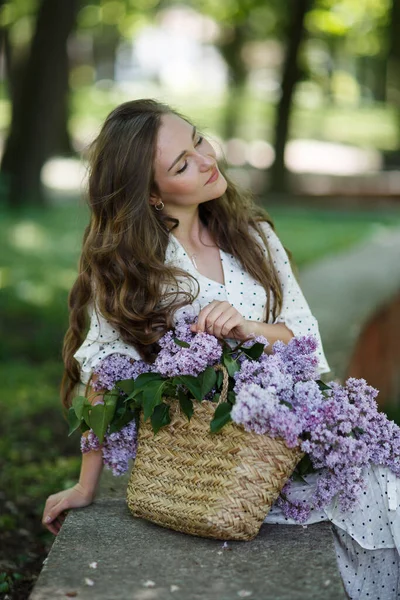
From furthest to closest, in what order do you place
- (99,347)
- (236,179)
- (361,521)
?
(236,179), (99,347), (361,521)

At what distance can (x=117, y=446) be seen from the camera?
9.57ft

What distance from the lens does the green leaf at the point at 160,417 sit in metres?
2.68

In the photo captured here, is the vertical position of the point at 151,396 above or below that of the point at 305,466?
above

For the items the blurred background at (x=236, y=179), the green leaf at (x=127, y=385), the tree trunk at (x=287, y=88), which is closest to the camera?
the green leaf at (x=127, y=385)

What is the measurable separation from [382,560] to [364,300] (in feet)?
13.1

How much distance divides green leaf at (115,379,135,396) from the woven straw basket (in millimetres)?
114

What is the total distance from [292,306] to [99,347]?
0.69m

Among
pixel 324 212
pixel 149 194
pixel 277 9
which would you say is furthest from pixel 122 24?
pixel 149 194

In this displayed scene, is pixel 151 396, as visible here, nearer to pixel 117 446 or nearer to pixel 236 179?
pixel 117 446

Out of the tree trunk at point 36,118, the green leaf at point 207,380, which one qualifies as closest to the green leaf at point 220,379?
the green leaf at point 207,380

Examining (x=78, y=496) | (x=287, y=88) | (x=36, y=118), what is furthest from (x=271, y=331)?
(x=287, y=88)

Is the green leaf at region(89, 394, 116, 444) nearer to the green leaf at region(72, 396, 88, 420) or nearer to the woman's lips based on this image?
the green leaf at region(72, 396, 88, 420)

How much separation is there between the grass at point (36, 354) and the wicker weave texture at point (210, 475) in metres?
0.80

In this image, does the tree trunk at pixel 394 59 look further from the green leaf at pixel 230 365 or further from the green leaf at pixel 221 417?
the green leaf at pixel 221 417
